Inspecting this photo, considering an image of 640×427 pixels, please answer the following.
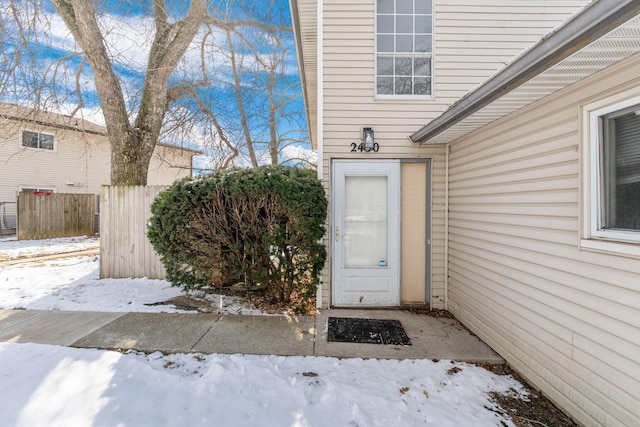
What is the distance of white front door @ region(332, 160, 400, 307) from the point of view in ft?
14.7

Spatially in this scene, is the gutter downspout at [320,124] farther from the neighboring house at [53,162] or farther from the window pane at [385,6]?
the neighboring house at [53,162]

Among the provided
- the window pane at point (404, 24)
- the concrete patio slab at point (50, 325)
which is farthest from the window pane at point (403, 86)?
the concrete patio slab at point (50, 325)

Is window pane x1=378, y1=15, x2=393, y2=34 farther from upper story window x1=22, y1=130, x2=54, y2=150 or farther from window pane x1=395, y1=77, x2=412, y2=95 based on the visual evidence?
upper story window x1=22, y1=130, x2=54, y2=150

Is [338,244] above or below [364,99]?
below

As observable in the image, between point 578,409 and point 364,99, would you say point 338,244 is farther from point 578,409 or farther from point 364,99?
point 578,409

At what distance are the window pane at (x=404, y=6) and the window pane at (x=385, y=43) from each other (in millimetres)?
419

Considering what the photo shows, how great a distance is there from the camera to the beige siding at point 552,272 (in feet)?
6.49

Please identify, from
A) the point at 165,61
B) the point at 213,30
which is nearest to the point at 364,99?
the point at 165,61

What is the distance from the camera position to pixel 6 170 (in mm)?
12773

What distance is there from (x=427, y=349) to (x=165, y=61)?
8399 mm

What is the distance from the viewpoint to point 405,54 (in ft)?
14.8

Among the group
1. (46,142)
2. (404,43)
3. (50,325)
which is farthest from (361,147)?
(46,142)

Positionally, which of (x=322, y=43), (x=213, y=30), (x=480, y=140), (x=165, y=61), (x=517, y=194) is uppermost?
(x=213, y=30)

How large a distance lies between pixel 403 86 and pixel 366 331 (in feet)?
11.7
